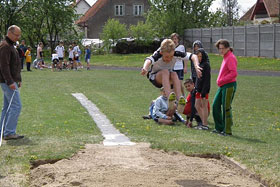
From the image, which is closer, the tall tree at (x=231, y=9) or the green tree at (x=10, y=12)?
the green tree at (x=10, y=12)

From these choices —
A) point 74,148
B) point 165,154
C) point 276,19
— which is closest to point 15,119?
point 74,148

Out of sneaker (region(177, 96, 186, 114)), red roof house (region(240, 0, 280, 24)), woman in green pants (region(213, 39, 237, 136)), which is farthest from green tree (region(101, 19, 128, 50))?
woman in green pants (region(213, 39, 237, 136))

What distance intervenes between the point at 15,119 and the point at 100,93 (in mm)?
9116

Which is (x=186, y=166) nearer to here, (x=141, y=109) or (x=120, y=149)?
(x=120, y=149)

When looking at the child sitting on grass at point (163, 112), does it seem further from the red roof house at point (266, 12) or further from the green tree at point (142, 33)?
the red roof house at point (266, 12)

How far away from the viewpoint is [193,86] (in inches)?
422

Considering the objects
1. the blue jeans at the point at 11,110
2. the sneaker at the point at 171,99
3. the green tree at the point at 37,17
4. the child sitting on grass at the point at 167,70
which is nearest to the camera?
the blue jeans at the point at 11,110

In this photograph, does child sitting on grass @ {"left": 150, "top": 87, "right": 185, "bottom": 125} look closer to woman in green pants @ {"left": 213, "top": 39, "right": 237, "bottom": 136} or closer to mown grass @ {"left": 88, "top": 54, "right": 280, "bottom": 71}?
woman in green pants @ {"left": 213, "top": 39, "right": 237, "bottom": 136}

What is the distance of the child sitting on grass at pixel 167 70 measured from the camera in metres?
9.66

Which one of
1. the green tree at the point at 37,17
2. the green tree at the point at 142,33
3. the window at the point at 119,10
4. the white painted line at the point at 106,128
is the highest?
the window at the point at 119,10

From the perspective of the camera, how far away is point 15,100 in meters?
8.96

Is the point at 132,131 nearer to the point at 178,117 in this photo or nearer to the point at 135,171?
the point at 178,117

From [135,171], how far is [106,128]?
12.1ft

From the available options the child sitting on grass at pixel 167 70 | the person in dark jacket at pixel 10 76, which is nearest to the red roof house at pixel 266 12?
the child sitting on grass at pixel 167 70
